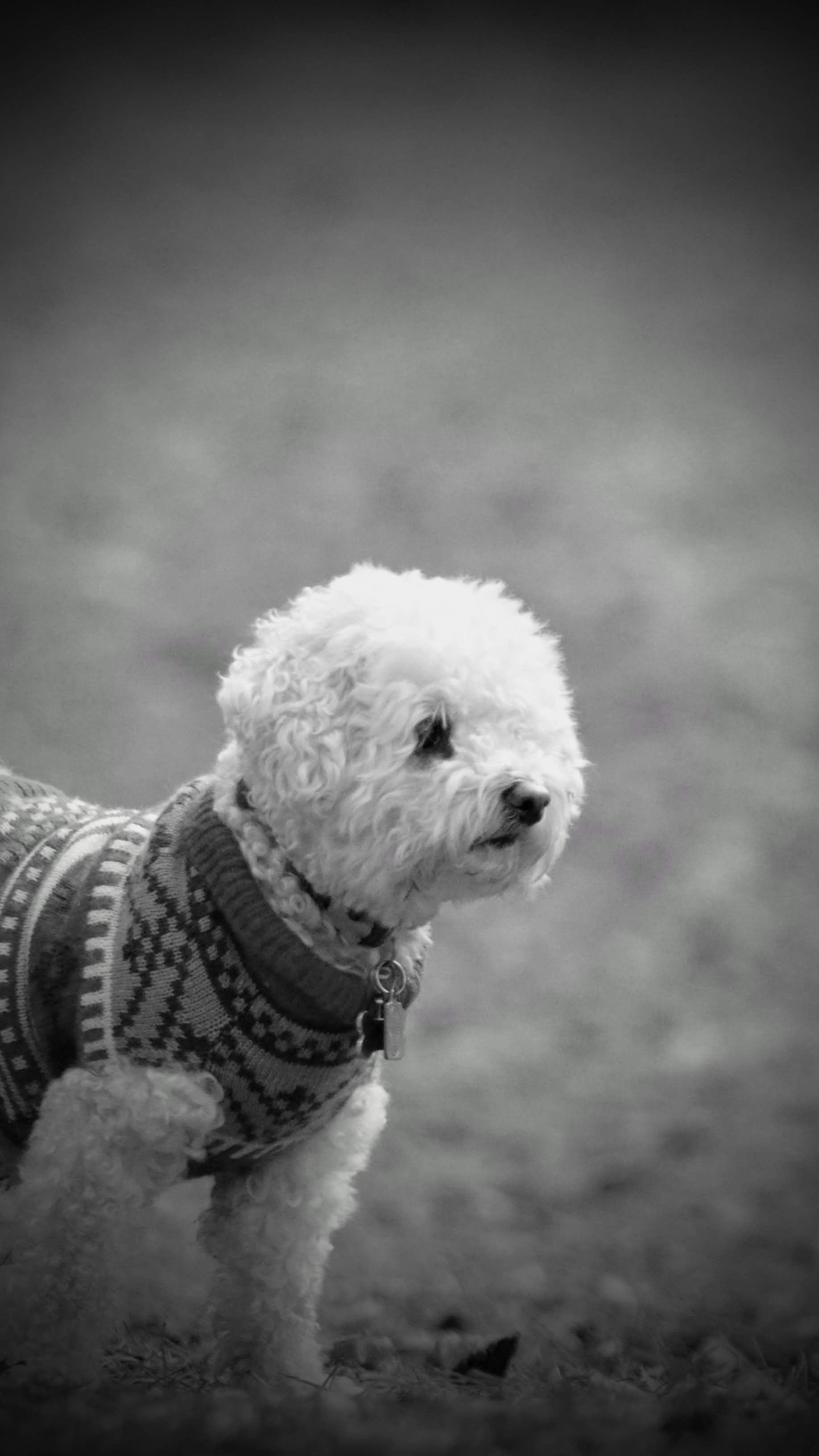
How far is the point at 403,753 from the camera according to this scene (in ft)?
7.07

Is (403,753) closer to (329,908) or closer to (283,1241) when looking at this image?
(329,908)

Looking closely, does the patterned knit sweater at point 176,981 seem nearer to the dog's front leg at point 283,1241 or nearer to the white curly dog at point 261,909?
the white curly dog at point 261,909

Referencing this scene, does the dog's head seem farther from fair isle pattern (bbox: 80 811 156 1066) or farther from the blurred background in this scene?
the blurred background

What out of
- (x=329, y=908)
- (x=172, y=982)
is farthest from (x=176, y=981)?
(x=329, y=908)

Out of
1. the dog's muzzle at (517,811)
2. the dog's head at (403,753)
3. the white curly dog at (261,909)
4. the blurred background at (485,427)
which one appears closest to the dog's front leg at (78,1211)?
the white curly dog at (261,909)

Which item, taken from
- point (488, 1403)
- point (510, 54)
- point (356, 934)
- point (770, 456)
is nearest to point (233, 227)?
point (510, 54)

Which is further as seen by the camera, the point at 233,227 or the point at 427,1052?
the point at 233,227

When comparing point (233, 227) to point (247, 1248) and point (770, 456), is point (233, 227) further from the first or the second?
point (247, 1248)

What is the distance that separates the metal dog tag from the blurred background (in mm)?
1944

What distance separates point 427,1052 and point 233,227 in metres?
5.36

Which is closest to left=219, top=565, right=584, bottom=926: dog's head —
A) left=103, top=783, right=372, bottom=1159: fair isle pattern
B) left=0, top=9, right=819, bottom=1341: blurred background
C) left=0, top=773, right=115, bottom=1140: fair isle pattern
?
left=103, top=783, right=372, bottom=1159: fair isle pattern

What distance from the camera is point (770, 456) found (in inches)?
266

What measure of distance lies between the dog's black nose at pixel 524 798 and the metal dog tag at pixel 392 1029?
45cm

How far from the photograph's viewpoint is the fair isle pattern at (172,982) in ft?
6.86
